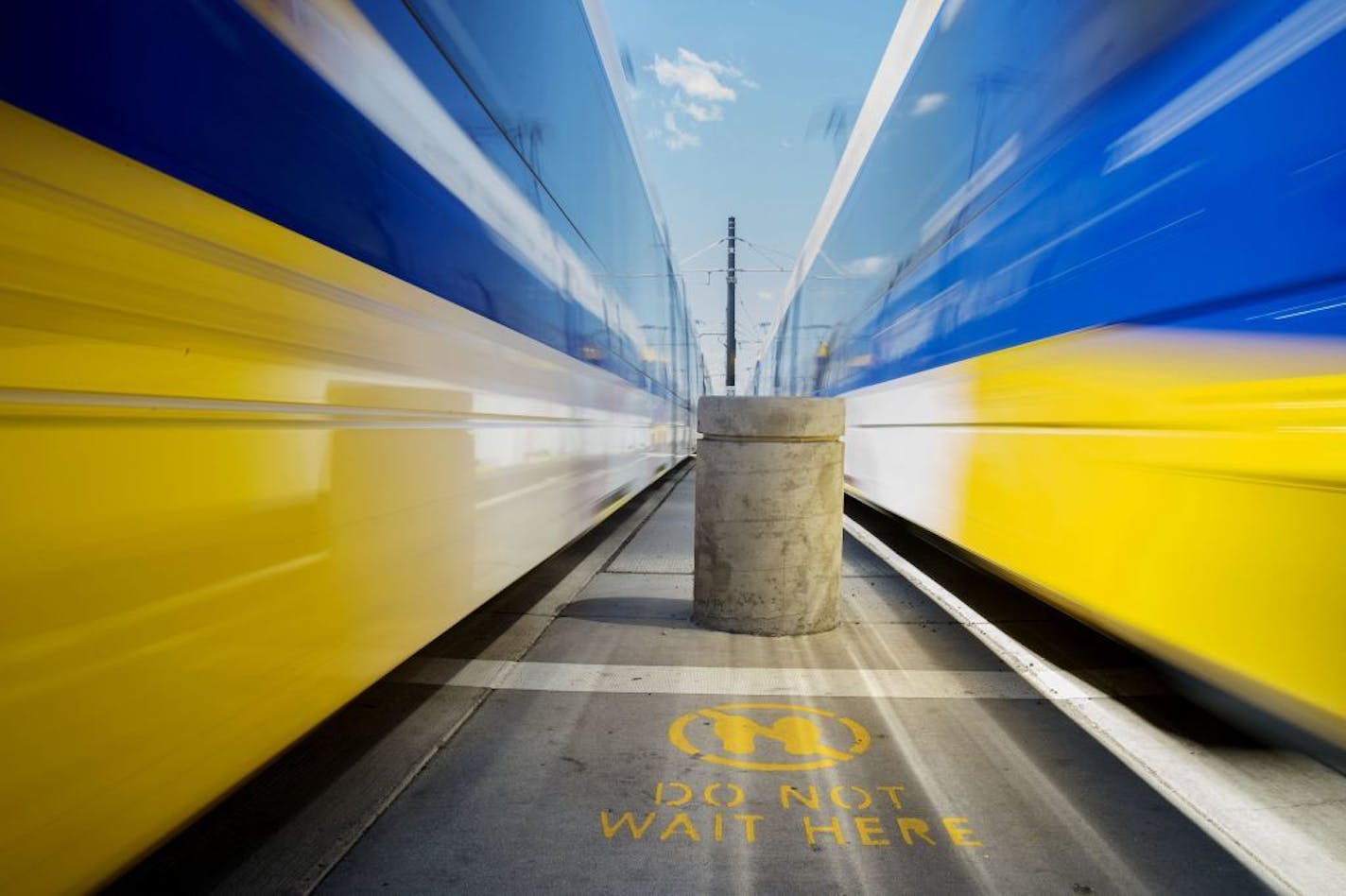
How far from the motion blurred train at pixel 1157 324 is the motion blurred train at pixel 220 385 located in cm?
191

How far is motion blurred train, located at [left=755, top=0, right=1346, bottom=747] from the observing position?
167 centimetres

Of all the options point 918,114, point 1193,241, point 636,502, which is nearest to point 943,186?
point 918,114

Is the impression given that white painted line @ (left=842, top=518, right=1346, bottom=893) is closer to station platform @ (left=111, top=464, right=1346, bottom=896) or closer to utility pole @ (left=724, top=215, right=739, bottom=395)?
station platform @ (left=111, top=464, right=1346, bottom=896)

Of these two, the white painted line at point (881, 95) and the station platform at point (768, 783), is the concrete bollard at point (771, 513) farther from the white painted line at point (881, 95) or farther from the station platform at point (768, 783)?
the white painted line at point (881, 95)

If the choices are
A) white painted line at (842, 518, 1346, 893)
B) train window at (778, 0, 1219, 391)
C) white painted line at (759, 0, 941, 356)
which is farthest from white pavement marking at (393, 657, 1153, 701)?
white painted line at (759, 0, 941, 356)

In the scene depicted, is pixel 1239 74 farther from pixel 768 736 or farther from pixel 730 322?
pixel 730 322

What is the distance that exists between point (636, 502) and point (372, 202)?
8.79 metres

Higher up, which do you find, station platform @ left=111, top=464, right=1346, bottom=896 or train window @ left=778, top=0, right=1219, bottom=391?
train window @ left=778, top=0, right=1219, bottom=391

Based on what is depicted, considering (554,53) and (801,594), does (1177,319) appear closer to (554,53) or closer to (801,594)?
(801,594)

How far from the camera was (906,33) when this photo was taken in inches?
202

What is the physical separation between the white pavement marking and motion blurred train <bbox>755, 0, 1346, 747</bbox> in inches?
21.0

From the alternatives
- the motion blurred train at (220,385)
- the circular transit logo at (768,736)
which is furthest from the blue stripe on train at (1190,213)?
the motion blurred train at (220,385)

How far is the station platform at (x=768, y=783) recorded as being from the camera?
206 centimetres

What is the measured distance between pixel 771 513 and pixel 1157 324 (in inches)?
82.9
